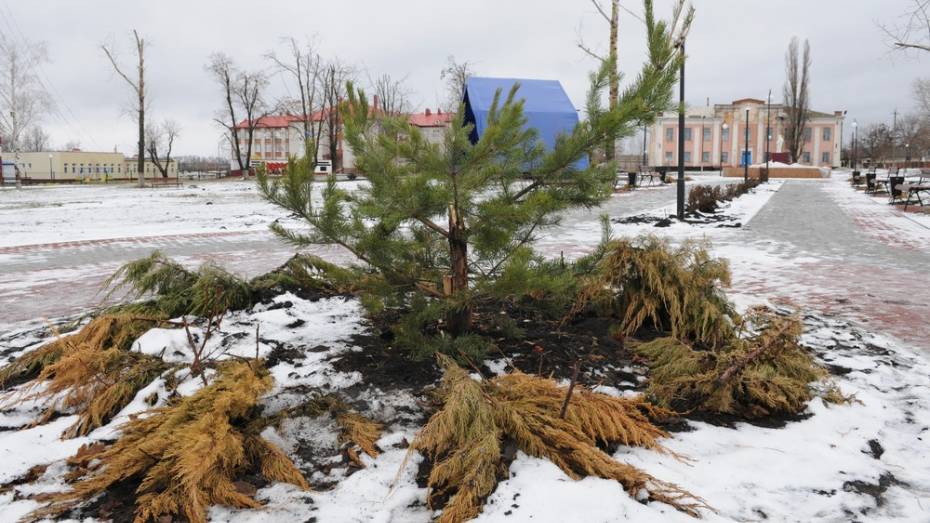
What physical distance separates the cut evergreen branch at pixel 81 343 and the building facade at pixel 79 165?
68400 mm

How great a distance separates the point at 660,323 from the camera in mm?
3979

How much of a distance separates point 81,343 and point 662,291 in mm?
3304

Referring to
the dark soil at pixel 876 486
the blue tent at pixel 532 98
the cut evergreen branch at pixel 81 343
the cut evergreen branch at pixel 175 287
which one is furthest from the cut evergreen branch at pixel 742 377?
the blue tent at pixel 532 98

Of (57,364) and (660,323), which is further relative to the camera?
(660,323)

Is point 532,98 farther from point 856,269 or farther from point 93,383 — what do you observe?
point 93,383

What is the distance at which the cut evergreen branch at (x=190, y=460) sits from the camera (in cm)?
210

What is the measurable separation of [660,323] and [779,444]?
1384 mm

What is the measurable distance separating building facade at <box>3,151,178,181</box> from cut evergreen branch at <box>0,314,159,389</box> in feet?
224

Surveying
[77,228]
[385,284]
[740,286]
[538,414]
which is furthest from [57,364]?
[77,228]

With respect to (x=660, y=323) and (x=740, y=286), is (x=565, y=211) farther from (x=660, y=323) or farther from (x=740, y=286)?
(x=740, y=286)

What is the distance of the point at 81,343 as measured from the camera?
3332mm

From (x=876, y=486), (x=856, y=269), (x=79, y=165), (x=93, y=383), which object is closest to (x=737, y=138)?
(x=856, y=269)

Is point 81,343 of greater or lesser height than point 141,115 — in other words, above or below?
below

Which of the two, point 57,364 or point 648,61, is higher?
point 648,61
